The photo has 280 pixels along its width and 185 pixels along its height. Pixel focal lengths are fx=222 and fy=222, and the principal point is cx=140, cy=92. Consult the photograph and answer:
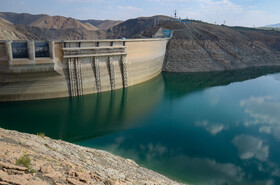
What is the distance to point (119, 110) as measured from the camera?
22.2 meters

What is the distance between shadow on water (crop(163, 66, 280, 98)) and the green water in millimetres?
897

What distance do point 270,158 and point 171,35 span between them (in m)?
36.1

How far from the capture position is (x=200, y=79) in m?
37.9

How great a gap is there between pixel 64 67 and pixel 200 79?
23.5 metres

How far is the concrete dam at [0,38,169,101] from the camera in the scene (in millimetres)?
20562

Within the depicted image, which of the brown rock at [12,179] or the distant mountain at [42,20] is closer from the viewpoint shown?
the brown rock at [12,179]

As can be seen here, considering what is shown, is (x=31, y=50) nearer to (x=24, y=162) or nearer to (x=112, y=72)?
(x=112, y=72)

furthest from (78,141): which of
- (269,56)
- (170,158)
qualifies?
(269,56)

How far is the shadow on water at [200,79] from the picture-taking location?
1241 inches

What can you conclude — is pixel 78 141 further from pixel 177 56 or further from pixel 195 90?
pixel 177 56

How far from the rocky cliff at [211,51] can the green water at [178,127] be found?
44.7 feet

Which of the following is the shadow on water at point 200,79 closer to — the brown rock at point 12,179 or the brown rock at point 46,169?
the brown rock at point 46,169

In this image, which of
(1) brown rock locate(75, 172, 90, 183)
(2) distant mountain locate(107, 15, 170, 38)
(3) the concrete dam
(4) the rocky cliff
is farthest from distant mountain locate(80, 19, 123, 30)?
(1) brown rock locate(75, 172, 90, 183)

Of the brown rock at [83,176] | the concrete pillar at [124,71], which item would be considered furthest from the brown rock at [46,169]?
the concrete pillar at [124,71]
